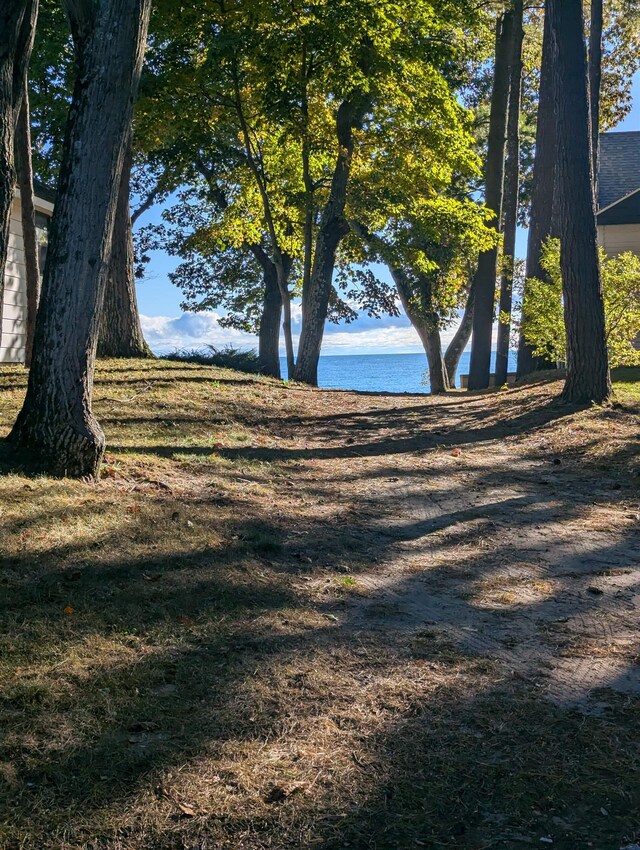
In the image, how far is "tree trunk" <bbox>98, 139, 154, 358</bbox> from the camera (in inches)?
614

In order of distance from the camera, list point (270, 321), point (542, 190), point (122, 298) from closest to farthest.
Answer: point (122, 298), point (542, 190), point (270, 321)

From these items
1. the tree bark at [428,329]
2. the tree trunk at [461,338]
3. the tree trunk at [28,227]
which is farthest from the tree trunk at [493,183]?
the tree trunk at [28,227]

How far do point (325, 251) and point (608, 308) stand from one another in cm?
785

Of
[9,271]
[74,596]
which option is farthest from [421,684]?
[9,271]

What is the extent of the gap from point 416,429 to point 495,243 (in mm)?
9776

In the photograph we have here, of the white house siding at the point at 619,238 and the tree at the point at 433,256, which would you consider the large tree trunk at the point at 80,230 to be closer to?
the tree at the point at 433,256

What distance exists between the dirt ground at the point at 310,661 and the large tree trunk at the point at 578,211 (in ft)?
14.0

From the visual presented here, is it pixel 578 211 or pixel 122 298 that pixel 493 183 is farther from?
pixel 122 298

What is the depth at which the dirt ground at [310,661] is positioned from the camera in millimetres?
3006

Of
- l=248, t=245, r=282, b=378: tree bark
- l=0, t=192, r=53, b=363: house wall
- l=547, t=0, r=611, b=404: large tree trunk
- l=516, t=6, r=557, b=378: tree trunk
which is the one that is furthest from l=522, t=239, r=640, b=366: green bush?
l=248, t=245, r=282, b=378: tree bark

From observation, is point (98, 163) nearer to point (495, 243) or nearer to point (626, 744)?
point (626, 744)

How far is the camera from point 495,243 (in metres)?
21.2

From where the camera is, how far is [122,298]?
1578 cm

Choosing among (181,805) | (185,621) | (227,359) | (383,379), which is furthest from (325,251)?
(383,379)
